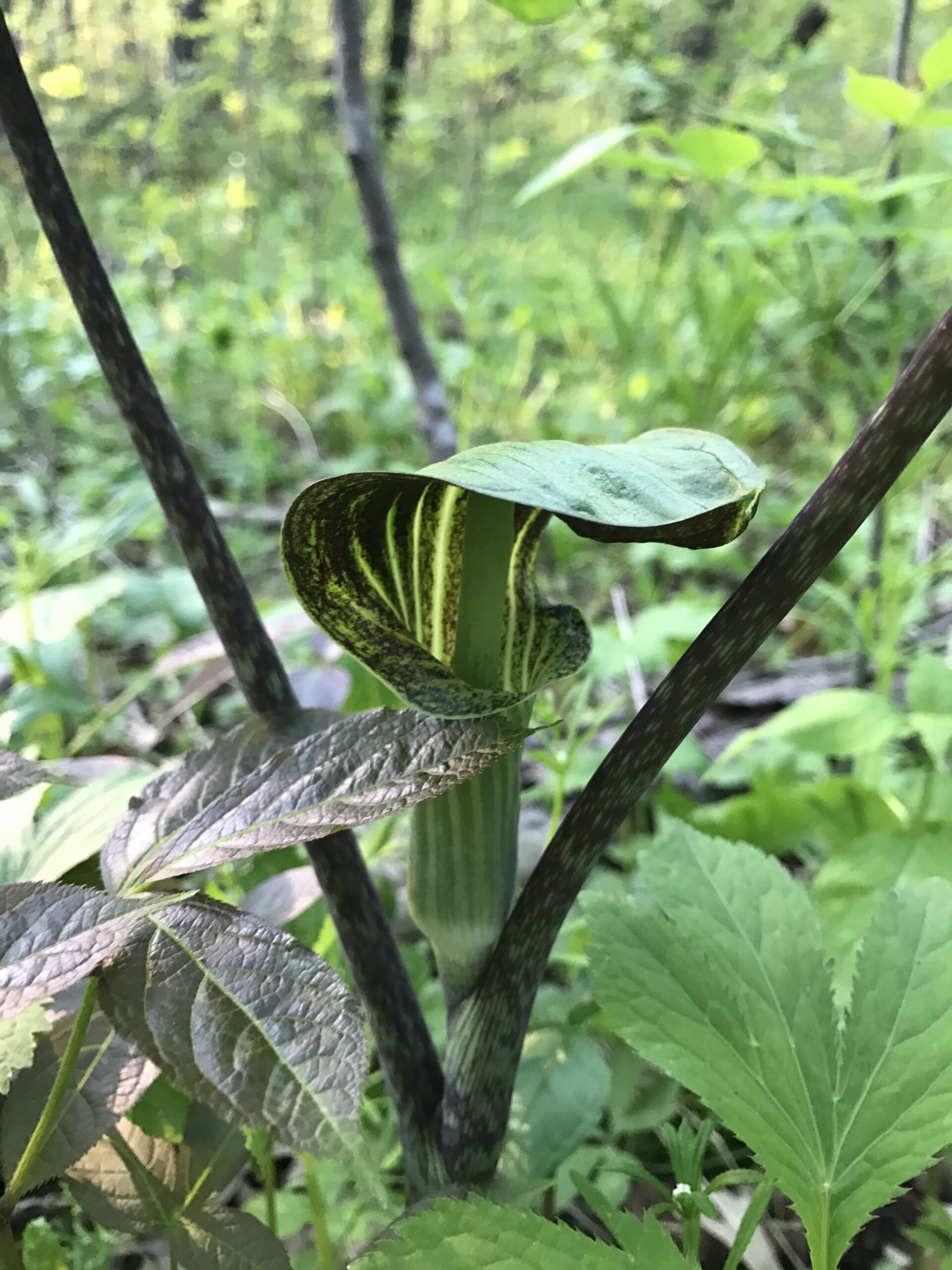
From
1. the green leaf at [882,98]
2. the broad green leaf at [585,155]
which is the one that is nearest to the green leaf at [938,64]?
the green leaf at [882,98]

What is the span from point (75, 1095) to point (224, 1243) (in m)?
0.13

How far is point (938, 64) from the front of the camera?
2.97ft

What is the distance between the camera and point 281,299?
341 centimetres

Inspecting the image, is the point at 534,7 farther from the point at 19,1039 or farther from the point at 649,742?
the point at 19,1039

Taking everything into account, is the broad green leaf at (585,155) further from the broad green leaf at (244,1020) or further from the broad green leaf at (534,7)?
the broad green leaf at (244,1020)

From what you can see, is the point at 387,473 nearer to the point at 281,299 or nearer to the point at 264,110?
the point at 281,299

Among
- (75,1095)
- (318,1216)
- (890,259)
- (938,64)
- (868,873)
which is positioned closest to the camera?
(75,1095)

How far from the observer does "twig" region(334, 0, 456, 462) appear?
1141 mm

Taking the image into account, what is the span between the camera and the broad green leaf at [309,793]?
417 millimetres

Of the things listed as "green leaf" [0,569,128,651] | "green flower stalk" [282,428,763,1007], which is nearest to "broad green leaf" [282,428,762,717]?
"green flower stalk" [282,428,763,1007]

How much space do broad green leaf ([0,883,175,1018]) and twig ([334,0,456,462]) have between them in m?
1.11

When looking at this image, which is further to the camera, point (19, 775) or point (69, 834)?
point (69, 834)

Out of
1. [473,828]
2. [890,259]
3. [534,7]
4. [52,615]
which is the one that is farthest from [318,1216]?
[890,259]

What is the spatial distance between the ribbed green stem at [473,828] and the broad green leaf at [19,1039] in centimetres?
21
